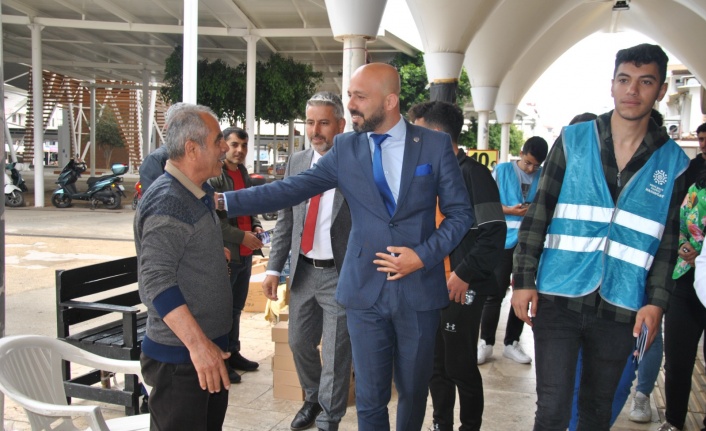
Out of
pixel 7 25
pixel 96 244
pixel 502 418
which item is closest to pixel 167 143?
pixel 502 418

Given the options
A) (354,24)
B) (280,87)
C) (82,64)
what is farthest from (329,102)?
(82,64)

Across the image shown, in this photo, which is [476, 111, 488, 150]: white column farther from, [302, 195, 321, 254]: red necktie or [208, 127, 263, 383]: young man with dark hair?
[302, 195, 321, 254]: red necktie

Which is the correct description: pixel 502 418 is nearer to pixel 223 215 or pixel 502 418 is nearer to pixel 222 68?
pixel 223 215

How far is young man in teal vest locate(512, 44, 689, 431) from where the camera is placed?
2588mm

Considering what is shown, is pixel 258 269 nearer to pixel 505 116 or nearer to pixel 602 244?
pixel 602 244

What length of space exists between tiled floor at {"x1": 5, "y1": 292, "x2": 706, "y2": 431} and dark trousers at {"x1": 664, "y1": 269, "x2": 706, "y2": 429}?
338 millimetres

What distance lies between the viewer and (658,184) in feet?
8.48

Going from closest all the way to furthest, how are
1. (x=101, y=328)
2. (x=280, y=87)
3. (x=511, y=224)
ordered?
1. (x=101, y=328)
2. (x=511, y=224)
3. (x=280, y=87)

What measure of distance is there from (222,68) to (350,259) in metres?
18.3

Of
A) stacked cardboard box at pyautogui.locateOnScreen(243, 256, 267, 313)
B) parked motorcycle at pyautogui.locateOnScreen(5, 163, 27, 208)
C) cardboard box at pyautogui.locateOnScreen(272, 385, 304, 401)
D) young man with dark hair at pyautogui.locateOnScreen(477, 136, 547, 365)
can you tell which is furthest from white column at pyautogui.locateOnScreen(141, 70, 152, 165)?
cardboard box at pyautogui.locateOnScreen(272, 385, 304, 401)

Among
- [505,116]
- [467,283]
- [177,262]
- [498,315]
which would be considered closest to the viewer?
[177,262]

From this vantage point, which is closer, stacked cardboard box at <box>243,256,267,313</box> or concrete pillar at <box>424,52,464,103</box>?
stacked cardboard box at <box>243,256,267,313</box>

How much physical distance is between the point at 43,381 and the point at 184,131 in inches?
45.7

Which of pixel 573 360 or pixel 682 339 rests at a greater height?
pixel 573 360
